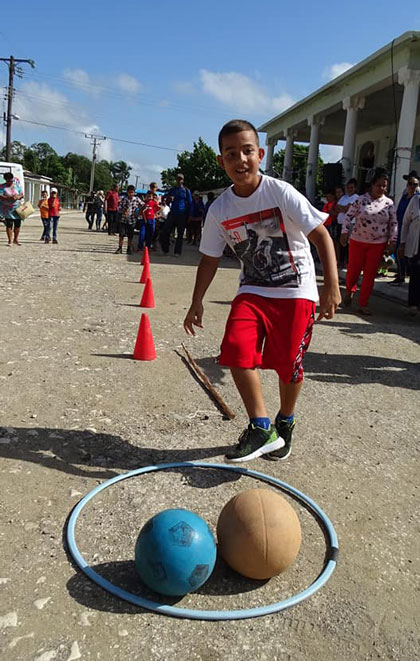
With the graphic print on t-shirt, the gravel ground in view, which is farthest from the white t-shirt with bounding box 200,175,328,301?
the gravel ground

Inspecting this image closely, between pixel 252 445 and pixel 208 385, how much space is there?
163 cm

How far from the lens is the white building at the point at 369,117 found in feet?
50.2

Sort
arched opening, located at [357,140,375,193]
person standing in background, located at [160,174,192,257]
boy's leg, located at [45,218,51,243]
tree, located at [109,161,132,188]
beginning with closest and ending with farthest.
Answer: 1. person standing in background, located at [160,174,192,257]
2. boy's leg, located at [45,218,51,243]
3. arched opening, located at [357,140,375,193]
4. tree, located at [109,161,132,188]

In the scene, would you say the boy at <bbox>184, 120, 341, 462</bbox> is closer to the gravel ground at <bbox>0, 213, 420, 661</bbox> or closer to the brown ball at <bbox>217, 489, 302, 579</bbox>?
the gravel ground at <bbox>0, 213, 420, 661</bbox>

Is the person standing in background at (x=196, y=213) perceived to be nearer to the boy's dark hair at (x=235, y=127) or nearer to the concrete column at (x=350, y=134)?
the concrete column at (x=350, y=134)

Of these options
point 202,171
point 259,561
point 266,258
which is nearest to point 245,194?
point 266,258

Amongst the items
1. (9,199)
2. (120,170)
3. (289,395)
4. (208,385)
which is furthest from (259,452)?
(120,170)

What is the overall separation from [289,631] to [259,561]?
294mm

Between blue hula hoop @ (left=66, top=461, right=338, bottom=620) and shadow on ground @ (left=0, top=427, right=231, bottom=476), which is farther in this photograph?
shadow on ground @ (left=0, top=427, right=231, bottom=476)

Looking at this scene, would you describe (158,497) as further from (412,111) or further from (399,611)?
(412,111)

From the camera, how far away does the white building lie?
50.2 feet

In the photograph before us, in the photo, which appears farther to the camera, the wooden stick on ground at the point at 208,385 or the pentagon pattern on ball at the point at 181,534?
the wooden stick on ground at the point at 208,385

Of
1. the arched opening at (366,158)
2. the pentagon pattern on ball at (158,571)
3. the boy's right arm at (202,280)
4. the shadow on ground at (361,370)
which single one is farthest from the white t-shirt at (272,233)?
the arched opening at (366,158)

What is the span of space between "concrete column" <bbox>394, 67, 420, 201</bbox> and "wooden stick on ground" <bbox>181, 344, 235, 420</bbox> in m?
11.5
